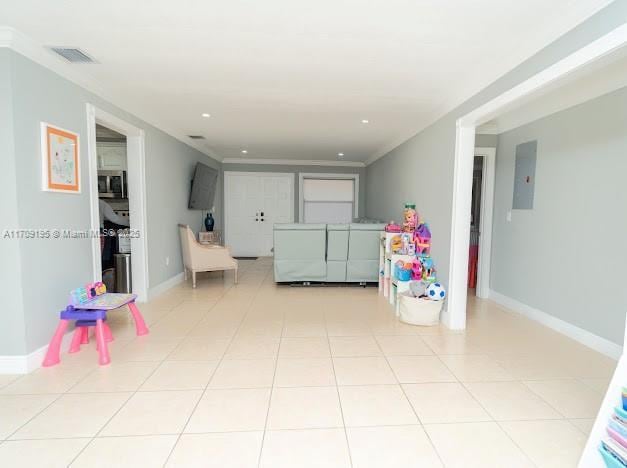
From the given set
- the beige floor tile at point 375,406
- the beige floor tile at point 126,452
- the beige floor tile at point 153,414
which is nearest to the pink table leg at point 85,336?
the beige floor tile at point 153,414

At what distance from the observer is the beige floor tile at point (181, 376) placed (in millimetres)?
2150

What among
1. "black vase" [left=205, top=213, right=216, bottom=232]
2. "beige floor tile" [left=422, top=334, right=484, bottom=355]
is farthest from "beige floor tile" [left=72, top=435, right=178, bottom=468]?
"black vase" [left=205, top=213, right=216, bottom=232]

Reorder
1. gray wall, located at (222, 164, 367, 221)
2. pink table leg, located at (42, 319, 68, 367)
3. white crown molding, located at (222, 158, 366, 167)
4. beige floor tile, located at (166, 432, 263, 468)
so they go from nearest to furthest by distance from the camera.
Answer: beige floor tile, located at (166, 432, 263, 468), pink table leg, located at (42, 319, 68, 367), white crown molding, located at (222, 158, 366, 167), gray wall, located at (222, 164, 367, 221)

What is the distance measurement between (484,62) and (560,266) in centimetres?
205

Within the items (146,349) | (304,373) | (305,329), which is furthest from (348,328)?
(146,349)

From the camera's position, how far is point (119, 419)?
181 cm

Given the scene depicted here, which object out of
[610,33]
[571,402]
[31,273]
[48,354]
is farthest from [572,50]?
[48,354]

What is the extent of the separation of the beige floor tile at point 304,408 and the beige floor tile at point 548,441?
0.91 meters

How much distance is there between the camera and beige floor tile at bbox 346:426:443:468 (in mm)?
1512

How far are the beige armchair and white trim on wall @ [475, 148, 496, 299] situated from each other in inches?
140

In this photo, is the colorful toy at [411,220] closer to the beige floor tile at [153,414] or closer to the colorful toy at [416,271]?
the colorful toy at [416,271]

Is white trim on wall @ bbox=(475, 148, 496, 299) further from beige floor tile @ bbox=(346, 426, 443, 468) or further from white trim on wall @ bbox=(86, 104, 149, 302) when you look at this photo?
white trim on wall @ bbox=(86, 104, 149, 302)

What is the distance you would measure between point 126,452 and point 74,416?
51cm

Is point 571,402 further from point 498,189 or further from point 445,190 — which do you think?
point 498,189
